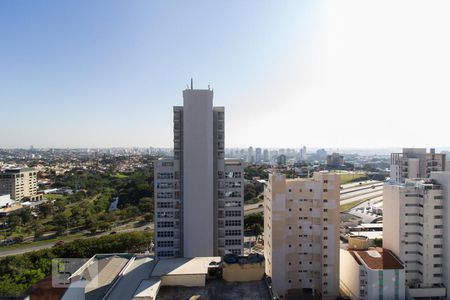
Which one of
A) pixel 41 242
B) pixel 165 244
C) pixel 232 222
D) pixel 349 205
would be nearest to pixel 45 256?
pixel 165 244

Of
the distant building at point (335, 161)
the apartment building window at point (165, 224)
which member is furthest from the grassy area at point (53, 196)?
the distant building at point (335, 161)

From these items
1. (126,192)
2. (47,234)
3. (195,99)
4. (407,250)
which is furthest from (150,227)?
(407,250)

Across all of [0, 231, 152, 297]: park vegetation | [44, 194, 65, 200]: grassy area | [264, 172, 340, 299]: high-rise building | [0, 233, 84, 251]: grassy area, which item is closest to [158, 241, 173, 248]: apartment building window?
[264, 172, 340, 299]: high-rise building

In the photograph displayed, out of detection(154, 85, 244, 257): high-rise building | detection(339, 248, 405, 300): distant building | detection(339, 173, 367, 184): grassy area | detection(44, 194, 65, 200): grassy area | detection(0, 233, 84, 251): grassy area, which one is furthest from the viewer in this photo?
detection(339, 173, 367, 184): grassy area

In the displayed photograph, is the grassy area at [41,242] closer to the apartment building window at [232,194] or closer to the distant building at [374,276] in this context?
the apartment building window at [232,194]

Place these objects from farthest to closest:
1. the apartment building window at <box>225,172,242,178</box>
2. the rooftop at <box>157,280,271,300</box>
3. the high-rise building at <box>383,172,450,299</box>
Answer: the apartment building window at <box>225,172,242,178</box>
the high-rise building at <box>383,172,450,299</box>
the rooftop at <box>157,280,271,300</box>

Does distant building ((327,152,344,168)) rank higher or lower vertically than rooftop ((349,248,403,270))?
higher

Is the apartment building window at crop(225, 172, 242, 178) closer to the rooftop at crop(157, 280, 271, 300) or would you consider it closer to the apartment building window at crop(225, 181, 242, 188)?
the apartment building window at crop(225, 181, 242, 188)

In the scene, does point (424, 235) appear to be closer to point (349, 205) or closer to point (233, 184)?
point (233, 184)
